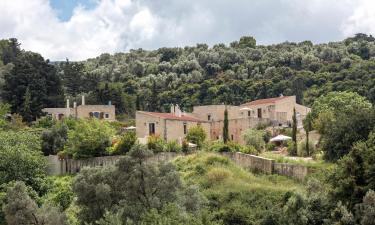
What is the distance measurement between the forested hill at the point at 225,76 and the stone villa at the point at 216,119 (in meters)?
12.6

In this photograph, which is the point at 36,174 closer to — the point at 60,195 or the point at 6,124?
the point at 60,195

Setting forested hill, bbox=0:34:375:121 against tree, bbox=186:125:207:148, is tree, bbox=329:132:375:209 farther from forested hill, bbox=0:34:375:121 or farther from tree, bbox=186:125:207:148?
forested hill, bbox=0:34:375:121

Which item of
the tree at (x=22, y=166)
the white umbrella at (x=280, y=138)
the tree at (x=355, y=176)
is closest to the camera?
the tree at (x=355, y=176)

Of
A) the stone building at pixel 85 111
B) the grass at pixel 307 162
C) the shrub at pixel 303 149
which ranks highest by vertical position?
the stone building at pixel 85 111

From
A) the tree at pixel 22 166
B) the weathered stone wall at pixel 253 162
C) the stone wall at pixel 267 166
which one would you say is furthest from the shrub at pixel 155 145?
the tree at pixel 22 166

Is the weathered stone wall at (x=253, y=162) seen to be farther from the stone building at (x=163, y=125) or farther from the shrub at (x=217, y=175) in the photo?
the stone building at (x=163, y=125)

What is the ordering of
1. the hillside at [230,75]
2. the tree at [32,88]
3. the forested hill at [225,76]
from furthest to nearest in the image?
the hillside at [230,75] < the forested hill at [225,76] < the tree at [32,88]

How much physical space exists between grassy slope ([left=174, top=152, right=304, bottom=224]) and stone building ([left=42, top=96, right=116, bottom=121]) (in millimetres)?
27058

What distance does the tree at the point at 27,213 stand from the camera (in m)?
30.4

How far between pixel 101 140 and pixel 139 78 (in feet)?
164

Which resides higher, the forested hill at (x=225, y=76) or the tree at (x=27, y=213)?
the forested hill at (x=225, y=76)

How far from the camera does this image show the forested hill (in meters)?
80.6

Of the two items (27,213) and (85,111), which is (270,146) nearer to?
(85,111)

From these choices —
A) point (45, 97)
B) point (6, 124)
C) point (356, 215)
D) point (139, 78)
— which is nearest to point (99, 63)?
point (139, 78)
